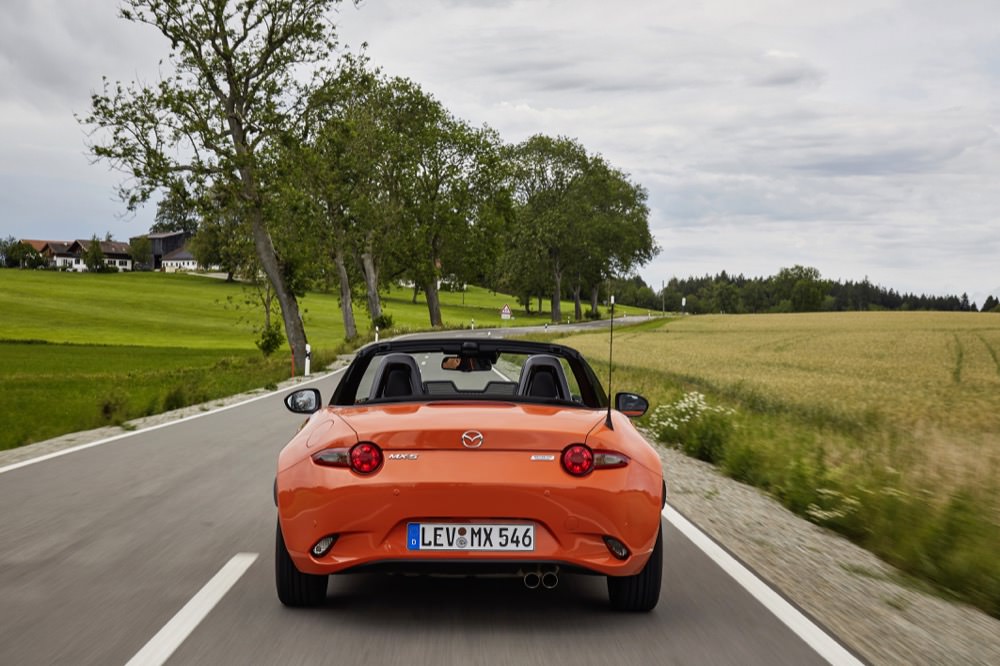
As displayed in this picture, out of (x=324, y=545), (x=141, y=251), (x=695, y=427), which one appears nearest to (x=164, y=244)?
(x=141, y=251)

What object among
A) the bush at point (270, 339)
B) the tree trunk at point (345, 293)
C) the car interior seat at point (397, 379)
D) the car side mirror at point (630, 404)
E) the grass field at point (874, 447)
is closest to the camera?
the car interior seat at point (397, 379)

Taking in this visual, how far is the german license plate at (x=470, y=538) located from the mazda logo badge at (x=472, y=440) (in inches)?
13.3

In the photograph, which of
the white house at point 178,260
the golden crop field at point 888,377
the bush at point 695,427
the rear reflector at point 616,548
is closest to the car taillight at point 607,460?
the rear reflector at point 616,548

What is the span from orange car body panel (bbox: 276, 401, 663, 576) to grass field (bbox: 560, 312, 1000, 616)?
2.36m

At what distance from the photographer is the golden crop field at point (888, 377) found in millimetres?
13704

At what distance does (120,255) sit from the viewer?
630 ft

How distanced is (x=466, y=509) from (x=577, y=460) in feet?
1.71

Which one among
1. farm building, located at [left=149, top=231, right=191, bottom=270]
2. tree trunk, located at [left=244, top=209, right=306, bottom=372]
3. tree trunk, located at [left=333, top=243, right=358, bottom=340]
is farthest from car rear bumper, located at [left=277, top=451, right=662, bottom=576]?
farm building, located at [left=149, top=231, right=191, bottom=270]

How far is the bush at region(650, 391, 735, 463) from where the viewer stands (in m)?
12.3

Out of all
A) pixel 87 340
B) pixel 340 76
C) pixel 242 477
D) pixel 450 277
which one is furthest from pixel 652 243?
pixel 242 477

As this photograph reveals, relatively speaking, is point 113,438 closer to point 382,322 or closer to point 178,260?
point 382,322

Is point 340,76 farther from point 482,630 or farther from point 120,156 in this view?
point 482,630

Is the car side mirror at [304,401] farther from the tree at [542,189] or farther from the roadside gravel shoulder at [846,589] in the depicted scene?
the tree at [542,189]

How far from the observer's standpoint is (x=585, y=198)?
8662cm
